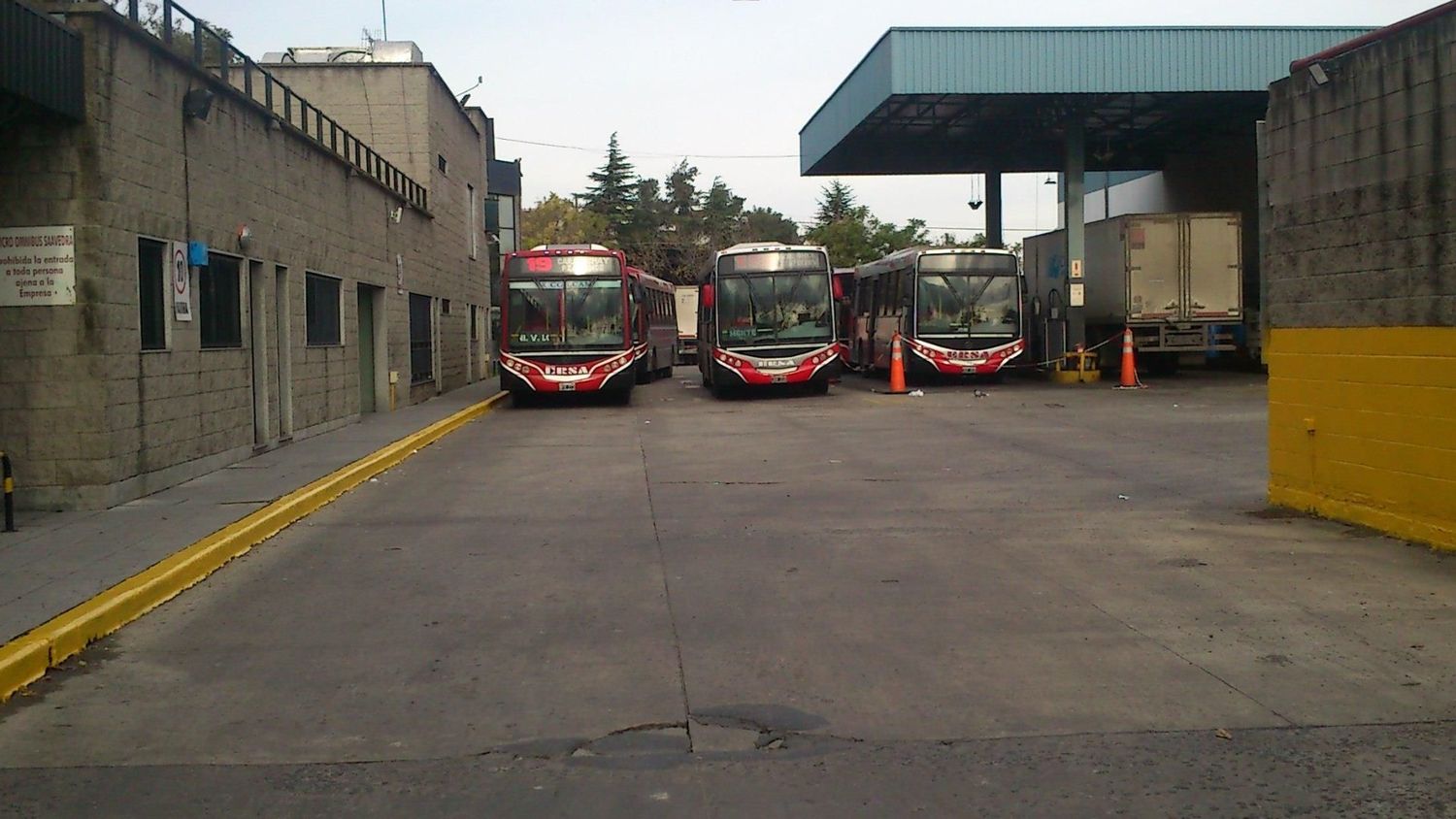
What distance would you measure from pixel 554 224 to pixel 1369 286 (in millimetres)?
76778

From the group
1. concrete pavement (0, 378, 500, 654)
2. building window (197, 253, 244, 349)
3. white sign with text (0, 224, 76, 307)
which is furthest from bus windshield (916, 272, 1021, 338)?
white sign with text (0, 224, 76, 307)

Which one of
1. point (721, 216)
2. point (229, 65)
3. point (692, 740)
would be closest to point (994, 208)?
point (229, 65)

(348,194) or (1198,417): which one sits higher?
(348,194)

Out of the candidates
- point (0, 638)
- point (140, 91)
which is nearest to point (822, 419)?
point (140, 91)

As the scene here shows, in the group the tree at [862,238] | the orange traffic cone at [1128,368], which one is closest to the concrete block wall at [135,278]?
the orange traffic cone at [1128,368]

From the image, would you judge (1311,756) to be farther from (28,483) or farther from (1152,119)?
(1152,119)

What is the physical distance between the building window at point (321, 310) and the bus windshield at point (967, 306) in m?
13.4

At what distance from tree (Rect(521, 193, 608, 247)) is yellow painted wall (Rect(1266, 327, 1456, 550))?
71.6 metres

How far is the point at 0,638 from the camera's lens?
6992mm

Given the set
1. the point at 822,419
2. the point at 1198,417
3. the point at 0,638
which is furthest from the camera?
the point at 822,419

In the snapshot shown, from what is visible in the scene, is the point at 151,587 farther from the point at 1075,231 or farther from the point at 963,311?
the point at 1075,231

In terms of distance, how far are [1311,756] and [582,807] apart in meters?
2.98

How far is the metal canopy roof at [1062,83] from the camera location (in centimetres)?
2931

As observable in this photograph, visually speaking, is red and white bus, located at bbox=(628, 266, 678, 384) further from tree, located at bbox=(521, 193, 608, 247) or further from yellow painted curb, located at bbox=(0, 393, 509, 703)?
tree, located at bbox=(521, 193, 608, 247)
